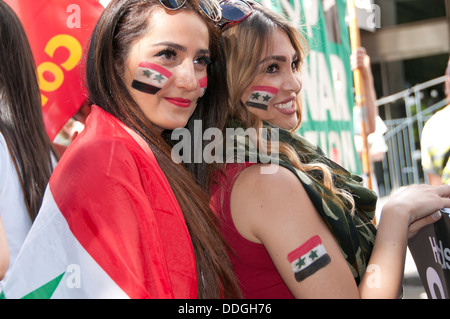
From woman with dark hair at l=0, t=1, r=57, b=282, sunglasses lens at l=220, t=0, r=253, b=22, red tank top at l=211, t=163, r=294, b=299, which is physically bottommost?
red tank top at l=211, t=163, r=294, b=299

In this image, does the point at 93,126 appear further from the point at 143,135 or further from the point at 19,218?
the point at 19,218

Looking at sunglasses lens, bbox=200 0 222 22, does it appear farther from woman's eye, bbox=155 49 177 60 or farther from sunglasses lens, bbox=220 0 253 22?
woman's eye, bbox=155 49 177 60

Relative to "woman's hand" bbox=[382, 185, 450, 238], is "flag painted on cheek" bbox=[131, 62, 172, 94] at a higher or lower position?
higher

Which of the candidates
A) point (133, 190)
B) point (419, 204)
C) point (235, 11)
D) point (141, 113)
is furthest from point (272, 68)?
point (133, 190)

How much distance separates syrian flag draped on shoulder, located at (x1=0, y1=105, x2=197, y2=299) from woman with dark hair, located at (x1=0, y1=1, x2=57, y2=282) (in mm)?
507

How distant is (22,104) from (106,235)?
91 cm

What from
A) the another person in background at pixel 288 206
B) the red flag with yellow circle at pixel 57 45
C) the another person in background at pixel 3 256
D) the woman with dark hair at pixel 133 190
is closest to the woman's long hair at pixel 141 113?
the woman with dark hair at pixel 133 190

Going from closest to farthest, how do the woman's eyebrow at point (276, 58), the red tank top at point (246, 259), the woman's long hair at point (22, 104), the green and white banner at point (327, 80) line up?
1. the red tank top at point (246, 259)
2. the woman's eyebrow at point (276, 58)
3. the woman's long hair at point (22, 104)
4. the green and white banner at point (327, 80)

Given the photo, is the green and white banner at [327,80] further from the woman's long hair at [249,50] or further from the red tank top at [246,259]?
the red tank top at [246,259]

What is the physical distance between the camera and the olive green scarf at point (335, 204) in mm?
1432

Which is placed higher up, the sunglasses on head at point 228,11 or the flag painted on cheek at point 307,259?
the sunglasses on head at point 228,11

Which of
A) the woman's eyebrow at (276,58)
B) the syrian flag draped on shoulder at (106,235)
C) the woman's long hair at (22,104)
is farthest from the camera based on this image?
the woman's long hair at (22,104)

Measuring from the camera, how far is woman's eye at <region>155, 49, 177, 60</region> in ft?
4.74

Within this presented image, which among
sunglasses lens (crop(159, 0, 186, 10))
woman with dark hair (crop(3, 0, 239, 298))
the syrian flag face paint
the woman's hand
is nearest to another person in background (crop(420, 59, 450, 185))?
the woman's hand
